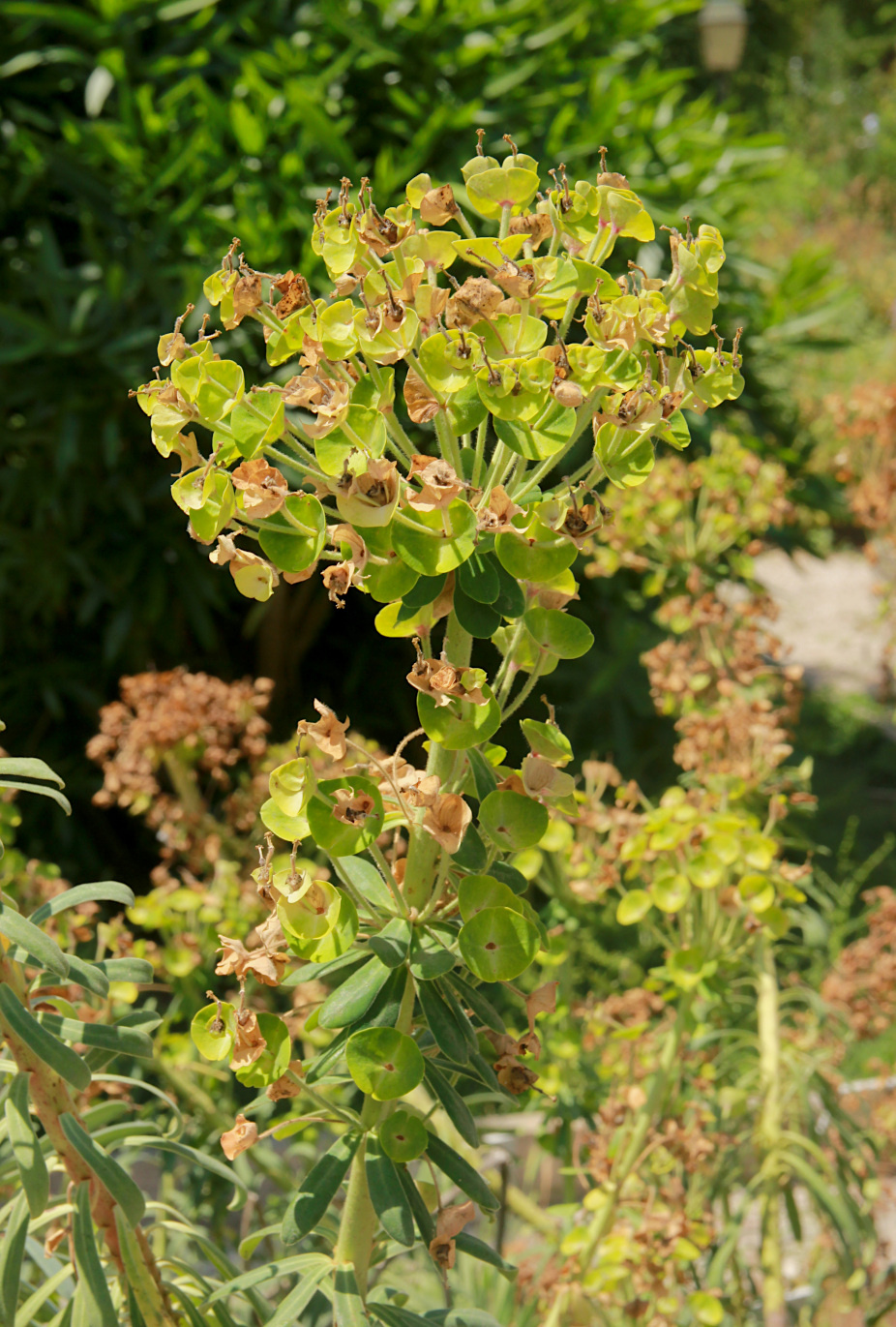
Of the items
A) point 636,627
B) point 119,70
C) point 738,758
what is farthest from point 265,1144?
point 119,70

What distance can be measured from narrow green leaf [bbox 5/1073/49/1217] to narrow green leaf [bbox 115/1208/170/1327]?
53 millimetres

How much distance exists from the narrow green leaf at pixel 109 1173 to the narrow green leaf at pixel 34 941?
2.8 inches

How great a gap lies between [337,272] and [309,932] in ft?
0.86

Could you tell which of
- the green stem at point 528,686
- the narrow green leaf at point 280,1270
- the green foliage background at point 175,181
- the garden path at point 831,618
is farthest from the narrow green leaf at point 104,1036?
the garden path at point 831,618

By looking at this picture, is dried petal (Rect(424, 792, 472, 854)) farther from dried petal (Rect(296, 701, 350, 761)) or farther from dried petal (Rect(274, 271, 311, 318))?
dried petal (Rect(274, 271, 311, 318))

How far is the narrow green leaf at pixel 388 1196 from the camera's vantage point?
0.45 meters

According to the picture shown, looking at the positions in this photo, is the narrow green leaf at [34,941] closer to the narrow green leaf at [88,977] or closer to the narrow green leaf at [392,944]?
the narrow green leaf at [88,977]

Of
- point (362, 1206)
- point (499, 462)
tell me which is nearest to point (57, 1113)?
point (362, 1206)

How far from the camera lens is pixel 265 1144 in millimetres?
1295

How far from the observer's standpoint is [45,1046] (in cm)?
45

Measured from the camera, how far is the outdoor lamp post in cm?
486

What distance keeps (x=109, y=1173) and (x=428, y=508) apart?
1.02ft

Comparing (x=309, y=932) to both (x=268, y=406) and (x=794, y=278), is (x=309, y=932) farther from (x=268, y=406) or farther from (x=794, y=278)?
(x=794, y=278)

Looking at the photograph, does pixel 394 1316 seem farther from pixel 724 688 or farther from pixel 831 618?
pixel 831 618
